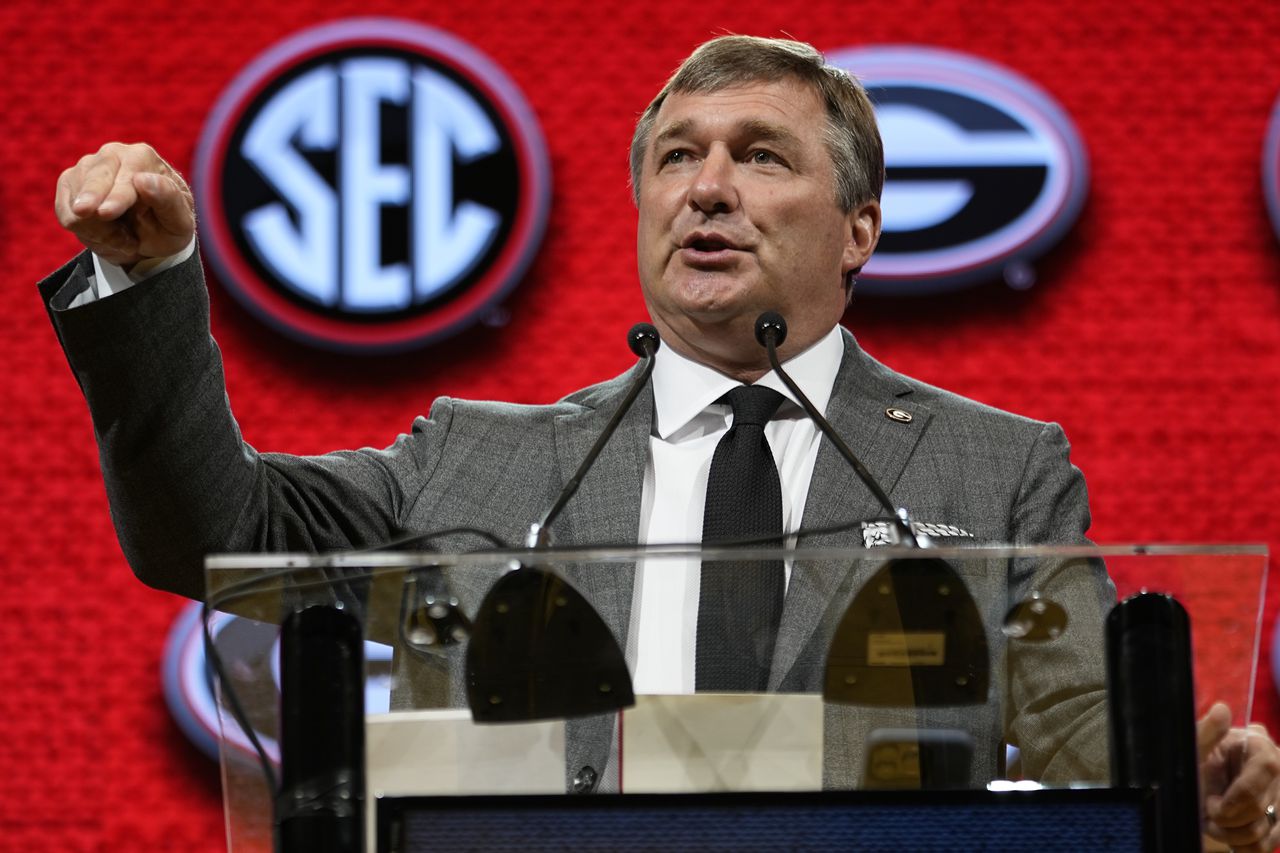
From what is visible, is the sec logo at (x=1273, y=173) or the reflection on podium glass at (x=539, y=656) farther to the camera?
the sec logo at (x=1273, y=173)

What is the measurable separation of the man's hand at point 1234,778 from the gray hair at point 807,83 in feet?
3.68

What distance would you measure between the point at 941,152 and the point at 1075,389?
49cm

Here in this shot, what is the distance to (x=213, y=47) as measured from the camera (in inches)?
126

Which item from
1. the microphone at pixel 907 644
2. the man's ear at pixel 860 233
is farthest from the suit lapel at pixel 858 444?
the microphone at pixel 907 644

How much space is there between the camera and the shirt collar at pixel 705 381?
6.09 ft

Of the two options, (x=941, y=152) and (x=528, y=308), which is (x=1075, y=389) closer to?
(x=941, y=152)

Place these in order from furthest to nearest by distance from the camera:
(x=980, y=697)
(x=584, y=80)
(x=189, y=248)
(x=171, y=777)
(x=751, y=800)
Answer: (x=584, y=80) < (x=171, y=777) < (x=189, y=248) < (x=980, y=697) < (x=751, y=800)

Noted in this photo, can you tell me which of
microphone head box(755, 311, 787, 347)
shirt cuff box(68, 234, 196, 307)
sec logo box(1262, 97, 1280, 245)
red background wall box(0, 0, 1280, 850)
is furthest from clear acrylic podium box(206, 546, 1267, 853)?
sec logo box(1262, 97, 1280, 245)

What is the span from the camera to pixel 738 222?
76.3 inches

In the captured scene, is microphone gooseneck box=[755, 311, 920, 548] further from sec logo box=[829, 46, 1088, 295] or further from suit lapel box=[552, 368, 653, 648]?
sec logo box=[829, 46, 1088, 295]

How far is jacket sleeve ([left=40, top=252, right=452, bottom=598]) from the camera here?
1.42 meters

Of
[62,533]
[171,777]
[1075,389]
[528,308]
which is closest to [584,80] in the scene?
[528,308]

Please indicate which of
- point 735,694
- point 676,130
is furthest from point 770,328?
point 735,694

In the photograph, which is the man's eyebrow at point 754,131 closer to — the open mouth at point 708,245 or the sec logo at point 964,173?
the open mouth at point 708,245
